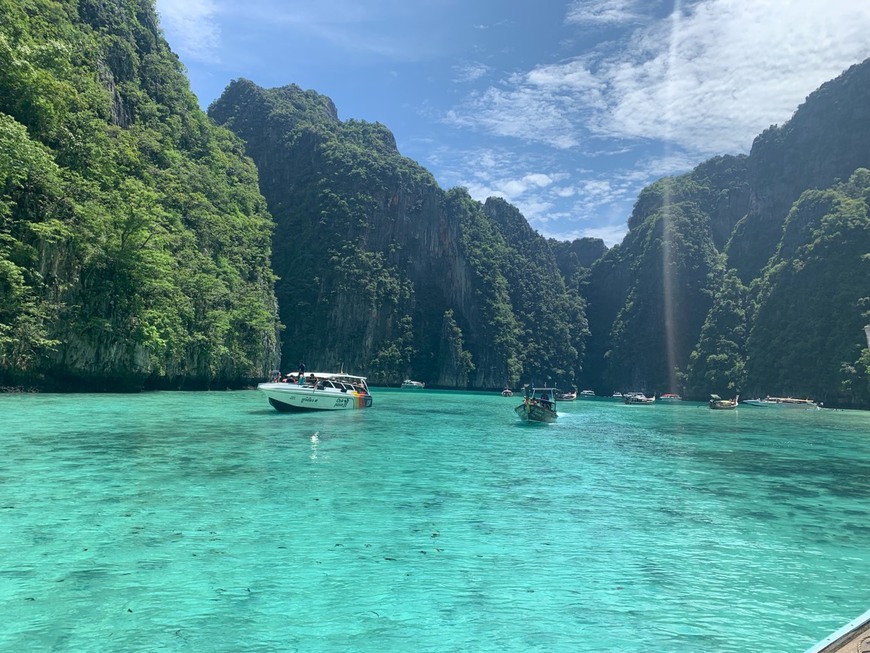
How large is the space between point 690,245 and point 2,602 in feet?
492

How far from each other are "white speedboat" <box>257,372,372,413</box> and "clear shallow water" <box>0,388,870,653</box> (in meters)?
11.8

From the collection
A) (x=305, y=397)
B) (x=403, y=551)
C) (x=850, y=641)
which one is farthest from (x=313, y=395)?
(x=850, y=641)

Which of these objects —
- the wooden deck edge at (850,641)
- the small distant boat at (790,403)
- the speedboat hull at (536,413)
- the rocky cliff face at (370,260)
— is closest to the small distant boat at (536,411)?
the speedboat hull at (536,413)

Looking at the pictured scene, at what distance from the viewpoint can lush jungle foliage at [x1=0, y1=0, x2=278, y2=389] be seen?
2878 centimetres

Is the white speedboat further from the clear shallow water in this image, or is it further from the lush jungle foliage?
the lush jungle foliage

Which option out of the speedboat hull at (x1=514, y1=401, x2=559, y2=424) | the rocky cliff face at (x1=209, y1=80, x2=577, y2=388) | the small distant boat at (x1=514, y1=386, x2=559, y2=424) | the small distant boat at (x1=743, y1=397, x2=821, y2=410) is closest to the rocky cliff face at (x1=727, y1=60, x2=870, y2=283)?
the rocky cliff face at (x1=209, y1=80, x2=577, y2=388)

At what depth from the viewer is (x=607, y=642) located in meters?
5.63

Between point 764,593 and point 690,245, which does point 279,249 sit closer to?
point 690,245

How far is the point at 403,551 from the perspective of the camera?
817cm

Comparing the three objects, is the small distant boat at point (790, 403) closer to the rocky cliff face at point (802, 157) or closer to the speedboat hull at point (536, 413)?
the speedboat hull at point (536, 413)

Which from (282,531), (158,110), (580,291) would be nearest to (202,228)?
(158,110)

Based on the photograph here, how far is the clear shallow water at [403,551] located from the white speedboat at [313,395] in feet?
38.9

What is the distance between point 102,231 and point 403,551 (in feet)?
112

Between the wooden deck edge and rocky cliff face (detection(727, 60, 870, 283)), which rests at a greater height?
rocky cliff face (detection(727, 60, 870, 283))
